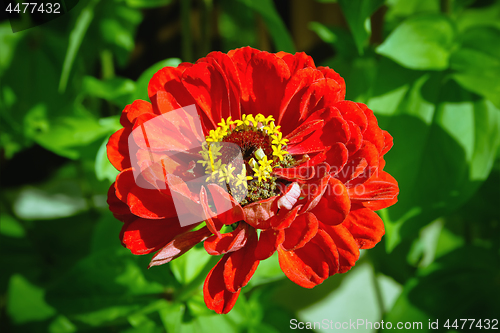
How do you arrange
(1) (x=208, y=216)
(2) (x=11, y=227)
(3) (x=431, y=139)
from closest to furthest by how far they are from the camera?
(1) (x=208, y=216) < (3) (x=431, y=139) < (2) (x=11, y=227)

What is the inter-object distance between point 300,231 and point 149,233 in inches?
4.8

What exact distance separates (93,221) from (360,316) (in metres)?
0.61

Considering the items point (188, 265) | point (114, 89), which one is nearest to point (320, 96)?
point (188, 265)

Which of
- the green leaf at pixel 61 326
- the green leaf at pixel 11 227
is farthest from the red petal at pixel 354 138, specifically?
the green leaf at pixel 11 227

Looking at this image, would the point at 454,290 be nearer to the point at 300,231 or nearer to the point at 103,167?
the point at 300,231

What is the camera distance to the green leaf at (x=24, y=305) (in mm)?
615

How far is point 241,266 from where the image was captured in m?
0.28

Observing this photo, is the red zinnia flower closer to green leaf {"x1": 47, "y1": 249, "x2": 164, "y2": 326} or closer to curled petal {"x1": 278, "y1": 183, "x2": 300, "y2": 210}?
curled petal {"x1": 278, "y1": 183, "x2": 300, "y2": 210}

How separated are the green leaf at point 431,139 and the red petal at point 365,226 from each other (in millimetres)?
215

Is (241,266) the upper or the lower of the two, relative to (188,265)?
upper

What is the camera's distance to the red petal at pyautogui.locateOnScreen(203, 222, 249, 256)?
263 mm

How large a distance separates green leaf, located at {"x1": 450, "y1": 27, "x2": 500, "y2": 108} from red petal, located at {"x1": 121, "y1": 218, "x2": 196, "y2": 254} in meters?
0.45

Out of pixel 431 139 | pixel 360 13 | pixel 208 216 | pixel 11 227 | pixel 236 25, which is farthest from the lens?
pixel 236 25

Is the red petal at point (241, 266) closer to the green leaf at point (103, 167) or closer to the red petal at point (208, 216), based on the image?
the red petal at point (208, 216)
